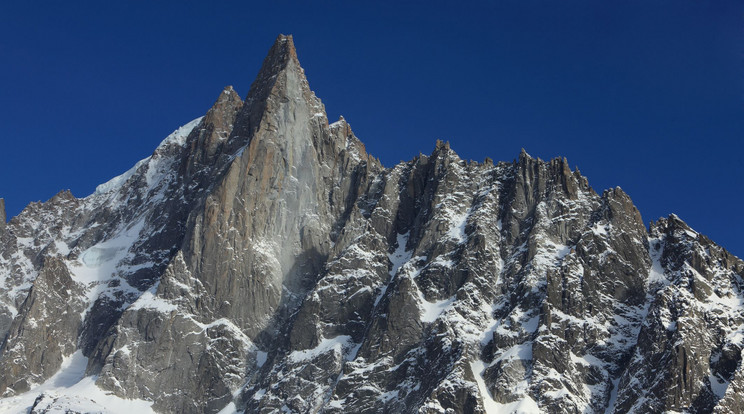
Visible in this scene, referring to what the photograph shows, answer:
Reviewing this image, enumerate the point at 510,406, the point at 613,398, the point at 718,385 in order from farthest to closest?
1. the point at 613,398
2. the point at 510,406
3. the point at 718,385

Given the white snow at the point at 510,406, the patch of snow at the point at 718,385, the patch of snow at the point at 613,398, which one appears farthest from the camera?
the patch of snow at the point at 613,398

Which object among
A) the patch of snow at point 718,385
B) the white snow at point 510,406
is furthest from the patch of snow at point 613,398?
the patch of snow at point 718,385

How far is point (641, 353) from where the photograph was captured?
193 m

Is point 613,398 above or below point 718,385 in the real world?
below

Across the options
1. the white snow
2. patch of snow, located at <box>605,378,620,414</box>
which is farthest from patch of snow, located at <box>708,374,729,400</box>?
the white snow

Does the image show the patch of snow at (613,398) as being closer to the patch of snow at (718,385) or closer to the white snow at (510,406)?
the white snow at (510,406)

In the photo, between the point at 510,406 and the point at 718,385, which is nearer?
the point at 718,385

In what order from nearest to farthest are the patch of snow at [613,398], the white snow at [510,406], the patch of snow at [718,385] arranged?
1. the patch of snow at [718,385]
2. the white snow at [510,406]
3. the patch of snow at [613,398]

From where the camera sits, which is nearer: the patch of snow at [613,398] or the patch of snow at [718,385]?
the patch of snow at [718,385]

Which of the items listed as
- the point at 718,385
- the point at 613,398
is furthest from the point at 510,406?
the point at 718,385

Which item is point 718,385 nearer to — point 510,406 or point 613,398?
point 613,398

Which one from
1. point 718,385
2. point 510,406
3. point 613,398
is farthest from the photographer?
point 613,398

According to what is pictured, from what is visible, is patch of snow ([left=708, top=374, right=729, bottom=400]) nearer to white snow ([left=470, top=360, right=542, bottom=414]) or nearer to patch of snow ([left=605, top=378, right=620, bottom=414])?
patch of snow ([left=605, top=378, right=620, bottom=414])

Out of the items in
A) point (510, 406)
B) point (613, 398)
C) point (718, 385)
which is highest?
point (718, 385)
